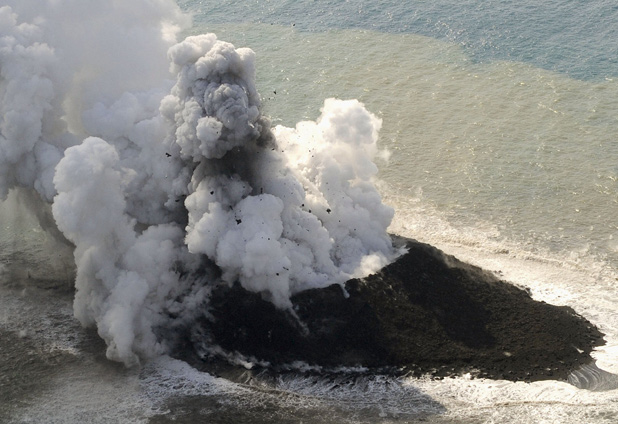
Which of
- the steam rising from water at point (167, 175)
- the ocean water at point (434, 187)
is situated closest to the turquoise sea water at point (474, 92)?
the ocean water at point (434, 187)

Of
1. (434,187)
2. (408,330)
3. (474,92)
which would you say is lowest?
(408,330)

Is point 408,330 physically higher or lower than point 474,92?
lower

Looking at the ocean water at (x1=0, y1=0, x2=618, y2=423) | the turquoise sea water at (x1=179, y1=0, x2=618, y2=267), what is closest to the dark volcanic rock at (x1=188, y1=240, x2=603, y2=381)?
the ocean water at (x1=0, y1=0, x2=618, y2=423)

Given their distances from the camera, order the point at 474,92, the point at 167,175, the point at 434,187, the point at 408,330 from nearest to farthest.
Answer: the point at 408,330 < the point at 167,175 < the point at 434,187 < the point at 474,92

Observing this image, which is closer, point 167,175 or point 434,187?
point 167,175

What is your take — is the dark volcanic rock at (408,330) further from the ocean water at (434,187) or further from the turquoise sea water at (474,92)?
the turquoise sea water at (474,92)

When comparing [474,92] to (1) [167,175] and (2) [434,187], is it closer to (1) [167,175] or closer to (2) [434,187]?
(2) [434,187]

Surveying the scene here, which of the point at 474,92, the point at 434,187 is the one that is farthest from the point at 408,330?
the point at 474,92

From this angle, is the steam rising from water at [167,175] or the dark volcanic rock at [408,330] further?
the steam rising from water at [167,175]
